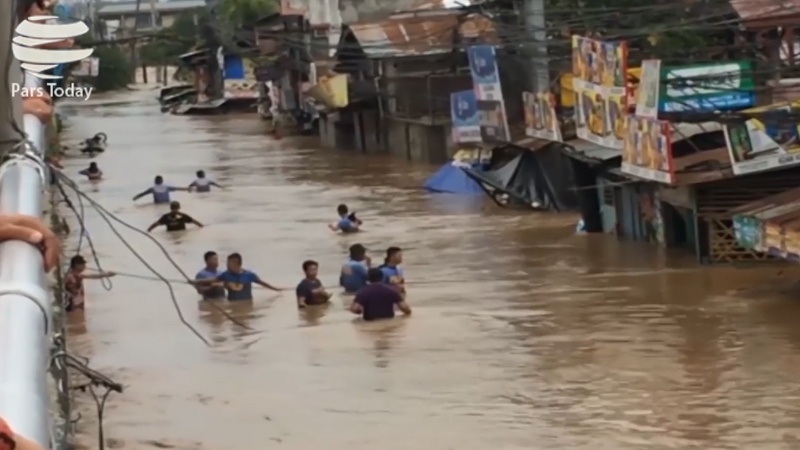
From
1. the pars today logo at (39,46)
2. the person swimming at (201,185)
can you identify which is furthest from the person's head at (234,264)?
the person swimming at (201,185)

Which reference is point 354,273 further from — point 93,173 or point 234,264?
point 93,173

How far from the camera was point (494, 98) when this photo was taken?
34.4m

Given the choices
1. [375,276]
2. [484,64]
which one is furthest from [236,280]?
[484,64]

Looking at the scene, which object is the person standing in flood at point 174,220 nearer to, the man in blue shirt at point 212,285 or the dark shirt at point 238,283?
the man in blue shirt at point 212,285

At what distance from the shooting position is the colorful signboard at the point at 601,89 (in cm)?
2456

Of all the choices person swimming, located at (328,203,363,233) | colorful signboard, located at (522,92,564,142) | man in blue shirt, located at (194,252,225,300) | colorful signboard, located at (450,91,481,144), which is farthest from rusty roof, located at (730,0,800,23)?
man in blue shirt, located at (194,252,225,300)

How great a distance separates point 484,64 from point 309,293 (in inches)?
512

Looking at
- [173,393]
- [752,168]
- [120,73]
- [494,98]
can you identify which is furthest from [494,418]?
[120,73]

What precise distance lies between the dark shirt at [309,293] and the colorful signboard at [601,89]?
583 cm

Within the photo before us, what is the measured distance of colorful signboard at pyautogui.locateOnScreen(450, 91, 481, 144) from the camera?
118 feet

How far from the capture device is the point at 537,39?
1270 inches

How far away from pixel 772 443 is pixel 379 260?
46.0 feet

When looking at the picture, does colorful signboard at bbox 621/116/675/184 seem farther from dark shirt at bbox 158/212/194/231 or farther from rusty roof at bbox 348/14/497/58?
rusty roof at bbox 348/14/497/58

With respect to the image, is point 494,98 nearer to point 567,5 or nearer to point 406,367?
point 567,5
